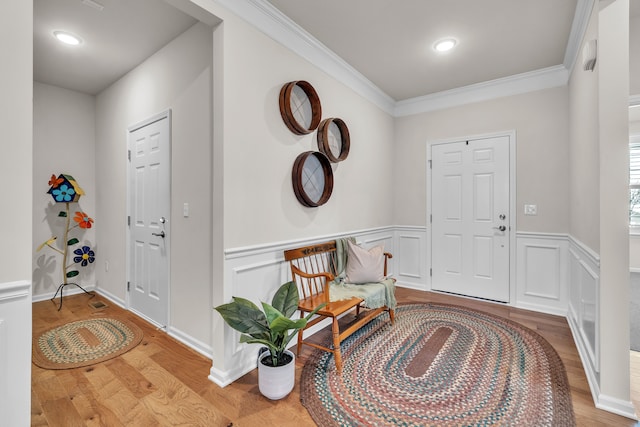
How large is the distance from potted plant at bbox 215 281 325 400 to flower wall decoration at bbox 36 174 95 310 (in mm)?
2888

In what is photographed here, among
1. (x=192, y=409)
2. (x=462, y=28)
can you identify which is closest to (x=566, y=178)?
(x=462, y=28)

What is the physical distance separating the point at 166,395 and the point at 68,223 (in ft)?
9.61

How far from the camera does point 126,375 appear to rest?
6.77 feet

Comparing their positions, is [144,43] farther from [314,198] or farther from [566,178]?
[566,178]

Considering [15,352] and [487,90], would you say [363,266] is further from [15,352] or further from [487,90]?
[487,90]

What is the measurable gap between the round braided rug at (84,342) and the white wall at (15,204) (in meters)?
1.13

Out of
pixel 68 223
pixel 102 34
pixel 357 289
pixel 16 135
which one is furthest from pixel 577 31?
pixel 68 223

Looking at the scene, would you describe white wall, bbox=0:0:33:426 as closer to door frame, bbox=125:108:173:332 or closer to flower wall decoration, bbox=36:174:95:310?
door frame, bbox=125:108:173:332

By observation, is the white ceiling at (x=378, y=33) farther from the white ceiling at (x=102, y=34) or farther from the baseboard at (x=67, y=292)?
the baseboard at (x=67, y=292)

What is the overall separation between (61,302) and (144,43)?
294 centimetres

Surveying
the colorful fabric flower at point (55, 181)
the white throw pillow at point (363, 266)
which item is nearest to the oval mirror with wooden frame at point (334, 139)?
the white throw pillow at point (363, 266)

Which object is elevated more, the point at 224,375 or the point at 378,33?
the point at 378,33

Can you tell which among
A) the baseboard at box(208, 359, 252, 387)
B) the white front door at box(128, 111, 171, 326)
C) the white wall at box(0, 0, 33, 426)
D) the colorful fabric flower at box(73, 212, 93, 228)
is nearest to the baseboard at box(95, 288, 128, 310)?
the white front door at box(128, 111, 171, 326)

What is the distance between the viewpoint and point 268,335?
186cm
